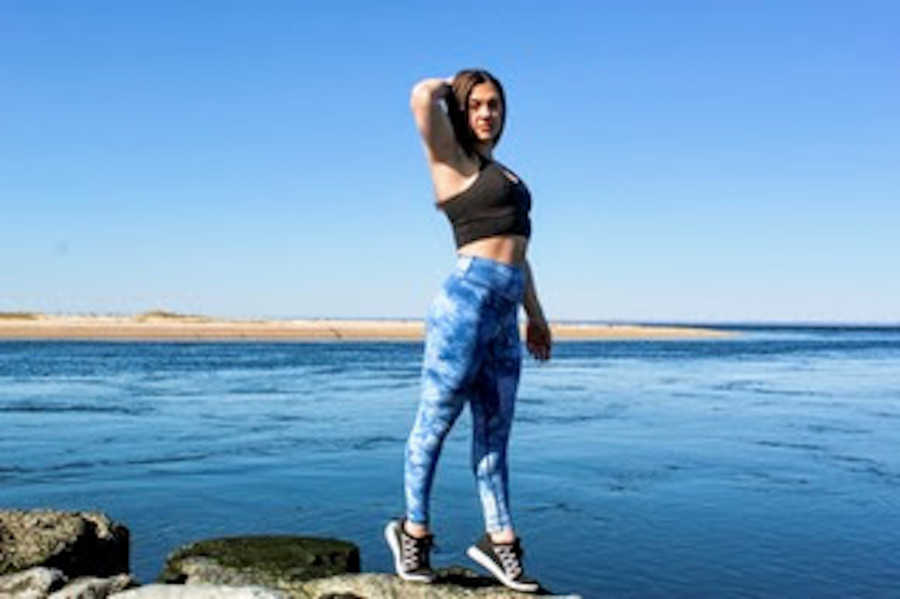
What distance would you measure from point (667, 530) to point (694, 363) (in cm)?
3882

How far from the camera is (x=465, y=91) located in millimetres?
5070

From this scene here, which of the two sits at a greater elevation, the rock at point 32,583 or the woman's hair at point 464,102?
the woman's hair at point 464,102

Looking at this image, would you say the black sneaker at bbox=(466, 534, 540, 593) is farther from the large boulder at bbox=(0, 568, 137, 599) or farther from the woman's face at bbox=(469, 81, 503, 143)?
the woman's face at bbox=(469, 81, 503, 143)

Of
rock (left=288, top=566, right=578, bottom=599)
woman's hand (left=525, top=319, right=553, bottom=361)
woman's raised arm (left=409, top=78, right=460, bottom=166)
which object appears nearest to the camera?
woman's raised arm (left=409, top=78, right=460, bottom=166)

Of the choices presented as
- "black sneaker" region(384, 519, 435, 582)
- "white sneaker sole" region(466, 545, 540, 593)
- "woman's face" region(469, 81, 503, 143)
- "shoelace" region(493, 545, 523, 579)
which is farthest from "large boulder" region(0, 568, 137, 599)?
"woman's face" region(469, 81, 503, 143)

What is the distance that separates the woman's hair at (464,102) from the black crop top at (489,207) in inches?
7.2

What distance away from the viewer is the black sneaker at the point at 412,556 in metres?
5.40

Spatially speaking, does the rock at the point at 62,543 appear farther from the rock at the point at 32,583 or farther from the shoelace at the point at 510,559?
the shoelace at the point at 510,559

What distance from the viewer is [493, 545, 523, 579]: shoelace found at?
5352 millimetres

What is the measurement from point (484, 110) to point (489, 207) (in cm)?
51

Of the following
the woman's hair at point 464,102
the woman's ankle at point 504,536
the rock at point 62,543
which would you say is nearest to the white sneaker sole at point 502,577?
the woman's ankle at point 504,536

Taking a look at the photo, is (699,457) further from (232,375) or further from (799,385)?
(232,375)

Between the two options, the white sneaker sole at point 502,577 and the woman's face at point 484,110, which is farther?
the white sneaker sole at point 502,577

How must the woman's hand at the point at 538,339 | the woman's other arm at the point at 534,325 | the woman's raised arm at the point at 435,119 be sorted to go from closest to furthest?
the woman's raised arm at the point at 435,119
the woman's other arm at the point at 534,325
the woman's hand at the point at 538,339
